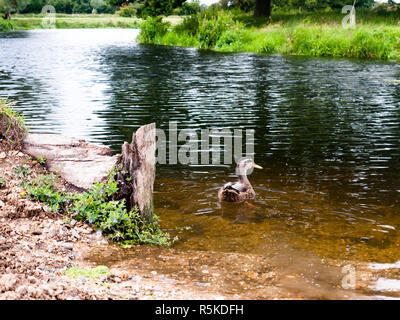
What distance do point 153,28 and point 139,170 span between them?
1477 inches

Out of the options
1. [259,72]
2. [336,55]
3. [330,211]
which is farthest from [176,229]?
[336,55]

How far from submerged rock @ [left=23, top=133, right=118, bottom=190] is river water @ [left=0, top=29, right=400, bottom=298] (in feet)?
3.73

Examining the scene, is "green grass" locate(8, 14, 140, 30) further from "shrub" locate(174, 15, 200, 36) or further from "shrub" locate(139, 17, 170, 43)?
"shrub" locate(174, 15, 200, 36)

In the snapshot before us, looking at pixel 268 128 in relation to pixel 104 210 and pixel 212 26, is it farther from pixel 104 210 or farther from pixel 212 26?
pixel 212 26

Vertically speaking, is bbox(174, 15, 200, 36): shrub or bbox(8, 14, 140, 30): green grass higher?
bbox(8, 14, 140, 30): green grass

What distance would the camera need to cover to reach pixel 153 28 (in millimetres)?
41250

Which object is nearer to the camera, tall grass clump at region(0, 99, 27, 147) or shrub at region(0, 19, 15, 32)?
tall grass clump at region(0, 99, 27, 147)

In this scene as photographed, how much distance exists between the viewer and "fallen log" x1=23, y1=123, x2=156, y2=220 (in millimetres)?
5883

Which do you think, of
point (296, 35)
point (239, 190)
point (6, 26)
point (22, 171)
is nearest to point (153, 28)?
point (296, 35)

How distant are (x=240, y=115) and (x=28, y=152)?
24.7 ft

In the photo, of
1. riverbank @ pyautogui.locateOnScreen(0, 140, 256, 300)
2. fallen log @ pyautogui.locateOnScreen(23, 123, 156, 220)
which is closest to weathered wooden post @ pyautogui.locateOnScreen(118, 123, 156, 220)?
fallen log @ pyautogui.locateOnScreen(23, 123, 156, 220)

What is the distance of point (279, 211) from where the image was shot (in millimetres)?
6852

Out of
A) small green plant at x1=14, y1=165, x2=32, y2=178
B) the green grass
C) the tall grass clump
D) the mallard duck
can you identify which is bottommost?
the mallard duck
